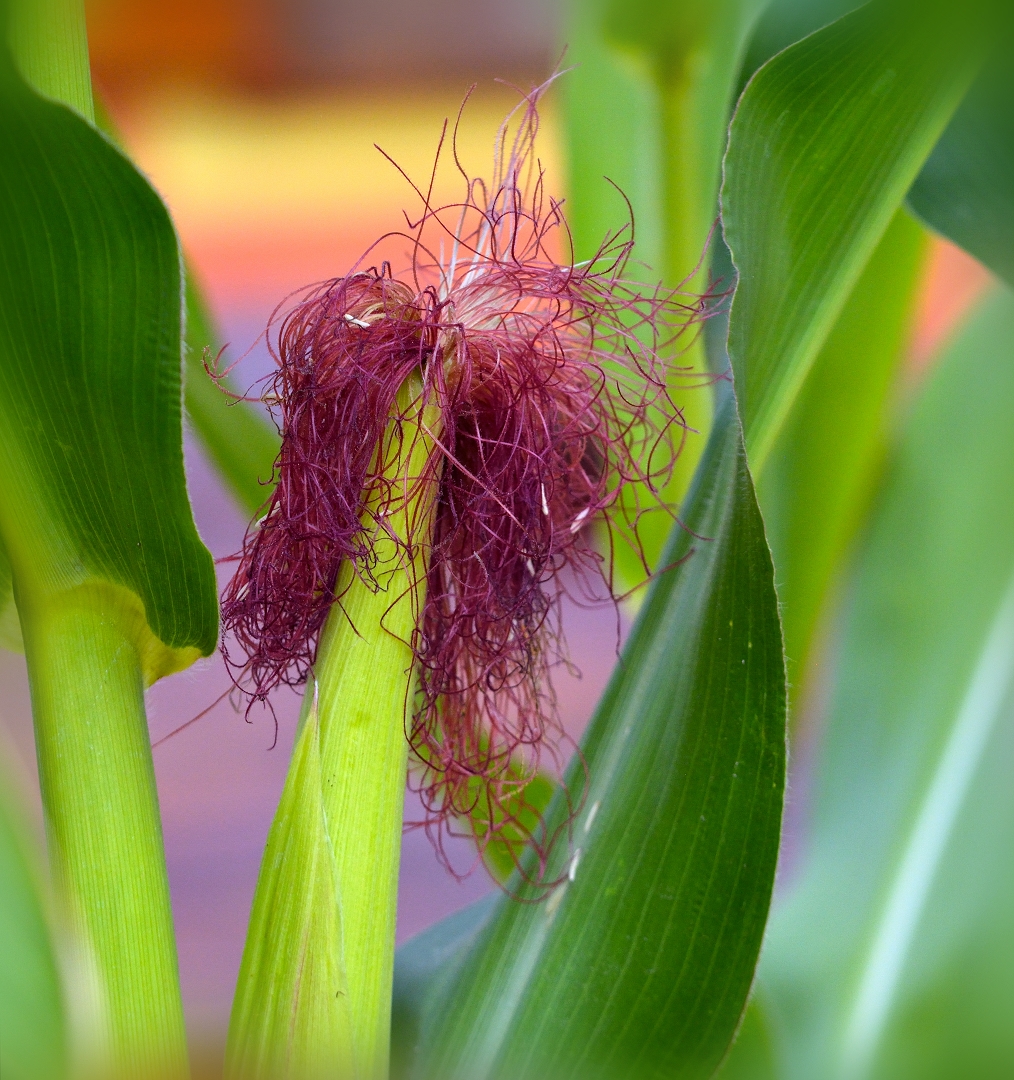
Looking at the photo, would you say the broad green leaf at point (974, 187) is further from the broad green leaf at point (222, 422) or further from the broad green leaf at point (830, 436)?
the broad green leaf at point (222, 422)

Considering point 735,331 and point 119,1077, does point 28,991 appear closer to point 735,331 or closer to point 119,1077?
point 119,1077

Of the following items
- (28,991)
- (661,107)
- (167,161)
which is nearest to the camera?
(28,991)

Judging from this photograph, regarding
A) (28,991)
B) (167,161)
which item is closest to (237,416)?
(28,991)

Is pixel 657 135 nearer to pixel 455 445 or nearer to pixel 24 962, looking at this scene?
pixel 455 445

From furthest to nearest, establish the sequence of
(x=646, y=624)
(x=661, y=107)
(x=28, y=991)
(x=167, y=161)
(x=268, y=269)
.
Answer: (x=268, y=269) → (x=167, y=161) → (x=661, y=107) → (x=646, y=624) → (x=28, y=991)

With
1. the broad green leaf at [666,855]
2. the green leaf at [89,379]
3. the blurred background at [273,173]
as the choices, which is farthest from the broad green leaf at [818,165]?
the blurred background at [273,173]
